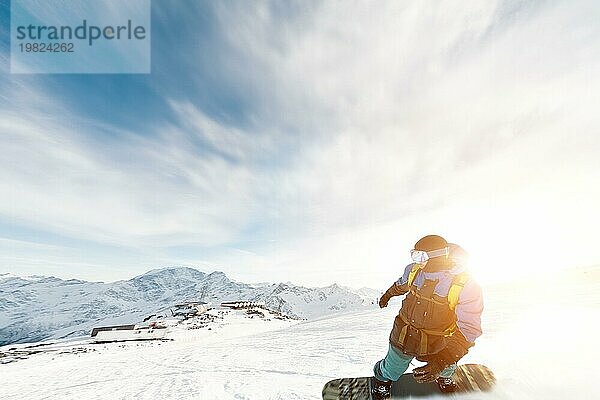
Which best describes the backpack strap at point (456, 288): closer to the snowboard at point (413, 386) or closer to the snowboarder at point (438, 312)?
the snowboarder at point (438, 312)

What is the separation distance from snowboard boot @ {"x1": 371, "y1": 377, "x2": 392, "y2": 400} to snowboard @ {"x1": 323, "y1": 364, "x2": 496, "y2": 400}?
6cm

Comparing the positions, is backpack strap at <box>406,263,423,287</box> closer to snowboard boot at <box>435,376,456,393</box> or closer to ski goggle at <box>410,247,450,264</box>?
ski goggle at <box>410,247,450,264</box>

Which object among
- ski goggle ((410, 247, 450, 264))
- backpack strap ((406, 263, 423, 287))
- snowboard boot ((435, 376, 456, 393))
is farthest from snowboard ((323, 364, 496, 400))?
ski goggle ((410, 247, 450, 264))

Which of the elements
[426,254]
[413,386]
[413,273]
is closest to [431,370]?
[413,386]

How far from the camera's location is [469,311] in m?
3.31

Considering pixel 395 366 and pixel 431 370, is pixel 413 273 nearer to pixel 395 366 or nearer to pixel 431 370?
pixel 431 370

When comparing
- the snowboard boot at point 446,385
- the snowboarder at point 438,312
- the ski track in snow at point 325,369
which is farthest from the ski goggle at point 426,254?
the ski track in snow at point 325,369

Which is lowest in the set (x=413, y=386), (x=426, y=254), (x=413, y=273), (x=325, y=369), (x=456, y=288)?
(x=325, y=369)

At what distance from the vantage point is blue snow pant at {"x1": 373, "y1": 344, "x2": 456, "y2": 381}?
3631 mm

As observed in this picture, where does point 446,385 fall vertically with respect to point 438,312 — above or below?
below

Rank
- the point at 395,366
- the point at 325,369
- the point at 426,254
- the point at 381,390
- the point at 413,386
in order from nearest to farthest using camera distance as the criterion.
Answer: the point at 426,254
the point at 395,366
the point at 381,390
the point at 413,386
the point at 325,369

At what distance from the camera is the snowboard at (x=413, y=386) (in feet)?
12.5

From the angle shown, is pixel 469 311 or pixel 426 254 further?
pixel 426 254

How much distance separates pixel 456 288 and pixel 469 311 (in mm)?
279
